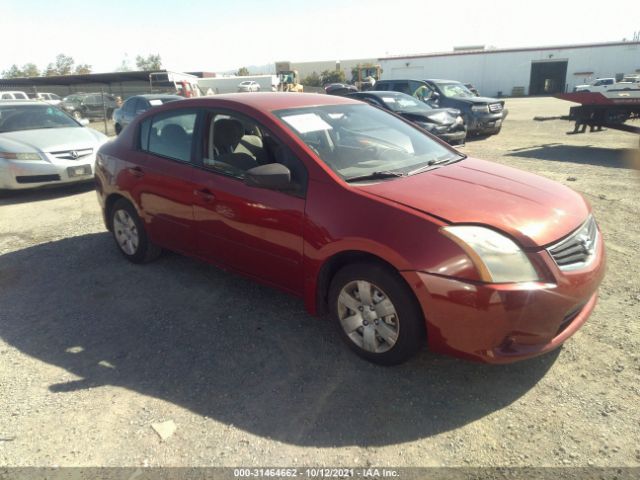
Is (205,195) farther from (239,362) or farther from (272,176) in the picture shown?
(239,362)

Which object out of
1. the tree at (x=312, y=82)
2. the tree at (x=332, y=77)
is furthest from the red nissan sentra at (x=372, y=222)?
the tree at (x=312, y=82)

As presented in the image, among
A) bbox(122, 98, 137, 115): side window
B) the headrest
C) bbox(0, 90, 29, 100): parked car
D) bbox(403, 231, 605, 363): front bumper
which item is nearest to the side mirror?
the headrest

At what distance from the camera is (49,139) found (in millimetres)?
8023

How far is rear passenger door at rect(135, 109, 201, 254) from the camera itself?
12.7 feet

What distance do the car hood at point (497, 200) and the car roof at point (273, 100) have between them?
3.76 feet

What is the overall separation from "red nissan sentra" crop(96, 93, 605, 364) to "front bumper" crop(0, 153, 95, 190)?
4.12m

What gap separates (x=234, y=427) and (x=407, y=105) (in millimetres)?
10718

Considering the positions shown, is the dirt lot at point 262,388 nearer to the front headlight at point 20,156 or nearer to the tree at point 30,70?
the front headlight at point 20,156

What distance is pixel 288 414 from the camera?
261 centimetres

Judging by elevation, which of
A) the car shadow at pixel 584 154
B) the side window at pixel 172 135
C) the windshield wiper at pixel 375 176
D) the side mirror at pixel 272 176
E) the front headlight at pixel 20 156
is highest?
the side window at pixel 172 135

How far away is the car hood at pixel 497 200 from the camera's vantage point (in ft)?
8.45

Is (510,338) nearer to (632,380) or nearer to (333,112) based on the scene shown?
(632,380)

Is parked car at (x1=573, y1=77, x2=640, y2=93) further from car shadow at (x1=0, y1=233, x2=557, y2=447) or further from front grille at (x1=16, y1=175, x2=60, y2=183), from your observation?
front grille at (x1=16, y1=175, x2=60, y2=183)

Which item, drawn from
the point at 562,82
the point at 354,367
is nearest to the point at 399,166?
the point at 354,367
